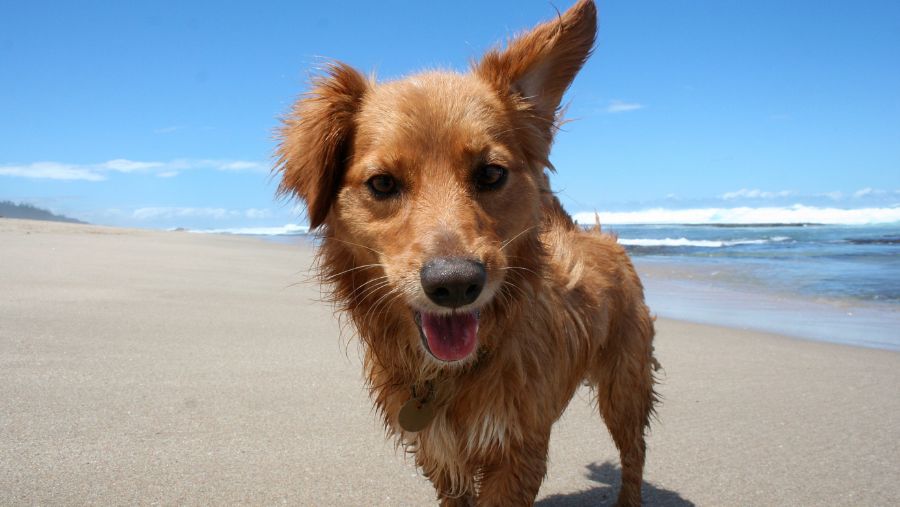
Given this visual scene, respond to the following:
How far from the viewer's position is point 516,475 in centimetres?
273

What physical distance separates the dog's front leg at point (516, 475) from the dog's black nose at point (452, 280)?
2.58 ft

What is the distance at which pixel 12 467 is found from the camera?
10.1 ft

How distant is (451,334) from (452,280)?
0.37m

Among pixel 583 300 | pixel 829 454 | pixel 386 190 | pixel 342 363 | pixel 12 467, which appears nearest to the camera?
pixel 386 190

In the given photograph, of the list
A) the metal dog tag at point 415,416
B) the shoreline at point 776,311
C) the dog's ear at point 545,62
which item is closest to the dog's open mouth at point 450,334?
the metal dog tag at point 415,416

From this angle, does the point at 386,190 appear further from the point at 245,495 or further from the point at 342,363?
the point at 342,363

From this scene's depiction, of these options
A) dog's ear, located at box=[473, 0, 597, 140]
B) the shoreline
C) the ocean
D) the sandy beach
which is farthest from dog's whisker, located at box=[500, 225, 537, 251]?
the shoreline

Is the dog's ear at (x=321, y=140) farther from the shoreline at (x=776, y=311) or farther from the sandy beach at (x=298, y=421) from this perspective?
the shoreline at (x=776, y=311)

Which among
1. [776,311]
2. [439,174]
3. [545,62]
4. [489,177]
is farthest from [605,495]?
[776,311]

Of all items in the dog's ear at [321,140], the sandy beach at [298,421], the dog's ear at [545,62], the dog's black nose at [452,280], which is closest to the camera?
the dog's black nose at [452,280]

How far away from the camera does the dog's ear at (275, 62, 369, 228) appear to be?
2.93m

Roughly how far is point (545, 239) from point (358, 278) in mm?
1039

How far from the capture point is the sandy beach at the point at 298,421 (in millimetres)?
3277

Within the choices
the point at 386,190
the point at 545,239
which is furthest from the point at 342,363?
the point at 386,190
